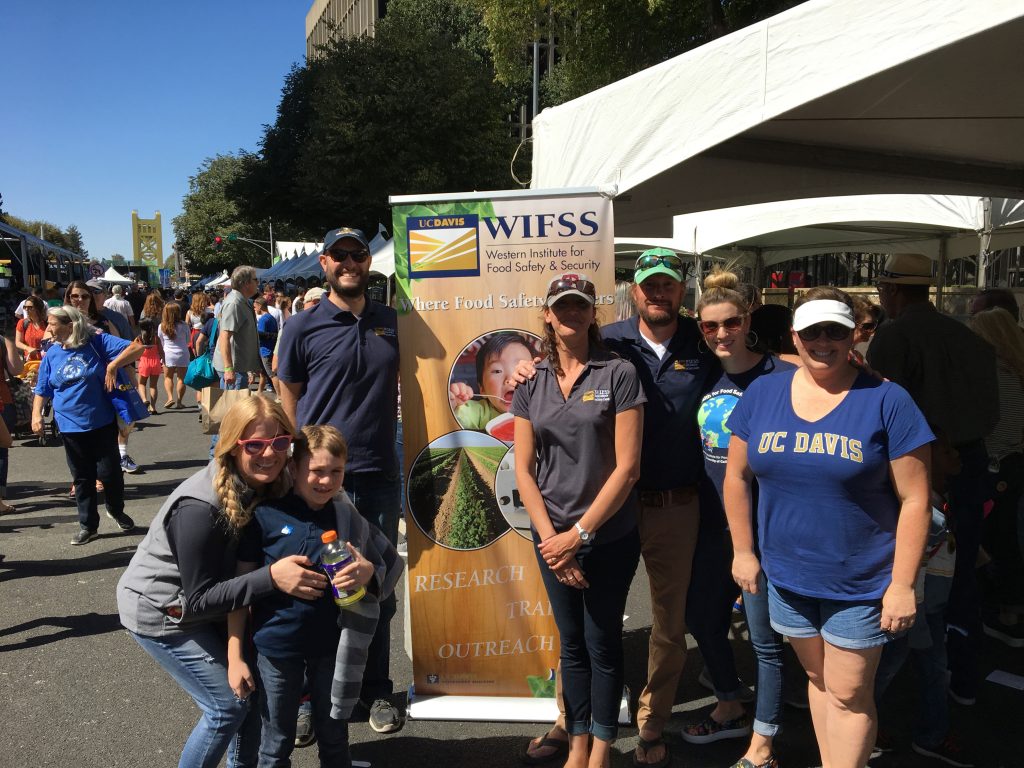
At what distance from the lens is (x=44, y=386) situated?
5637mm

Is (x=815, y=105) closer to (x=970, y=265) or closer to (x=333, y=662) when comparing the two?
(x=333, y=662)

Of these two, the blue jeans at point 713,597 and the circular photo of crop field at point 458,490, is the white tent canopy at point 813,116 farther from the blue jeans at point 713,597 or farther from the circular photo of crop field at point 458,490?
the blue jeans at point 713,597

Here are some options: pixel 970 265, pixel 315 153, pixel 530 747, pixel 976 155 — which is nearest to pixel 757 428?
pixel 530 747

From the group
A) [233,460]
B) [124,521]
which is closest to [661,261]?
[233,460]

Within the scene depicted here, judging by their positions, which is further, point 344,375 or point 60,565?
point 60,565

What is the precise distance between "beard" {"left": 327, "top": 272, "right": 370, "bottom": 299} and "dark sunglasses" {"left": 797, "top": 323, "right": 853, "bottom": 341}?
1.79m

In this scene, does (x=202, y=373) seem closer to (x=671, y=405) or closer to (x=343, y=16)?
(x=671, y=405)

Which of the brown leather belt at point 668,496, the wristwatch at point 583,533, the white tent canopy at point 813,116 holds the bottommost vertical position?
the wristwatch at point 583,533

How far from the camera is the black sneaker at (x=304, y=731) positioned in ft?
10.2

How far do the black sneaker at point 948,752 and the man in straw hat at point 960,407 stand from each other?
0.51 metres

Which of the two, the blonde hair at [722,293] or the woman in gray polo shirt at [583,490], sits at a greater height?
the blonde hair at [722,293]

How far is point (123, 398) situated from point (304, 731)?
346cm

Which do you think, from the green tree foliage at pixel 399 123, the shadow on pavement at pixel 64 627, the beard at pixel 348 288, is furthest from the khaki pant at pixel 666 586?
the green tree foliage at pixel 399 123

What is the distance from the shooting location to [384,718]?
3230 millimetres
